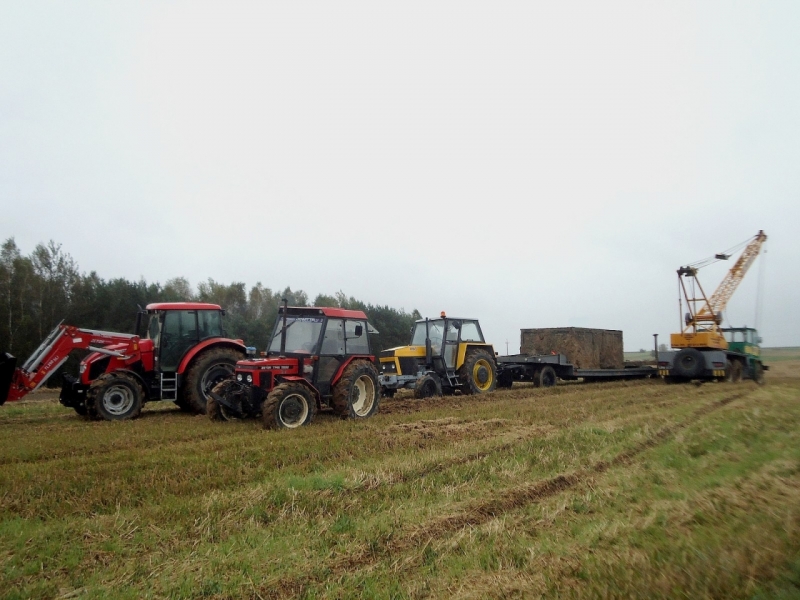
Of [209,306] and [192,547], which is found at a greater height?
[209,306]

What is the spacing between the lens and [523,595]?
3305mm

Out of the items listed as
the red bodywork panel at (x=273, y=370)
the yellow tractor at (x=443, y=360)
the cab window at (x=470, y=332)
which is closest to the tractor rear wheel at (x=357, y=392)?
the red bodywork panel at (x=273, y=370)

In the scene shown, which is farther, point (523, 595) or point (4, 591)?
point (4, 591)

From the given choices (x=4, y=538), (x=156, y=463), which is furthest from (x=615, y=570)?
(x=156, y=463)

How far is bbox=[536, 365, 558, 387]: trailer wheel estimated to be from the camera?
58.6ft

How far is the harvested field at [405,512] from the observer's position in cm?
352

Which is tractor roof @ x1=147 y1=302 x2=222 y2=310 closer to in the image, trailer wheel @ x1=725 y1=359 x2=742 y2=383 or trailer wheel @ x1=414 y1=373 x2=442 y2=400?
trailer wheel @ x1=414 y1=373 x2=442 y2=400

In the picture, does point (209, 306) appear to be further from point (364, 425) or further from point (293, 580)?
point (293, 580)

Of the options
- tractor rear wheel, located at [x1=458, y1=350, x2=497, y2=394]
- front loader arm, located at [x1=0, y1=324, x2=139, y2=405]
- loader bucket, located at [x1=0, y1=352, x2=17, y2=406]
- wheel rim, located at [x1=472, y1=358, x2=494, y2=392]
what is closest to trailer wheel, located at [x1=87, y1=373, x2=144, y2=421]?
front loader arm, located at [x1=0, y1=324, x2=139, y2=405]

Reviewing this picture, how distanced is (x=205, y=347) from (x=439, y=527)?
824 cm

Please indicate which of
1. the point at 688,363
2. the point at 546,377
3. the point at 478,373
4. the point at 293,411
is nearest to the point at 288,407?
the point at 293,411

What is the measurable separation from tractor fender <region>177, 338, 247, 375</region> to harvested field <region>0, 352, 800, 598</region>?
2.77m

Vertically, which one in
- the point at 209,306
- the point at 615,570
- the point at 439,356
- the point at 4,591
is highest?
the point at 209,306

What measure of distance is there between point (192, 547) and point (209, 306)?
8502mm
